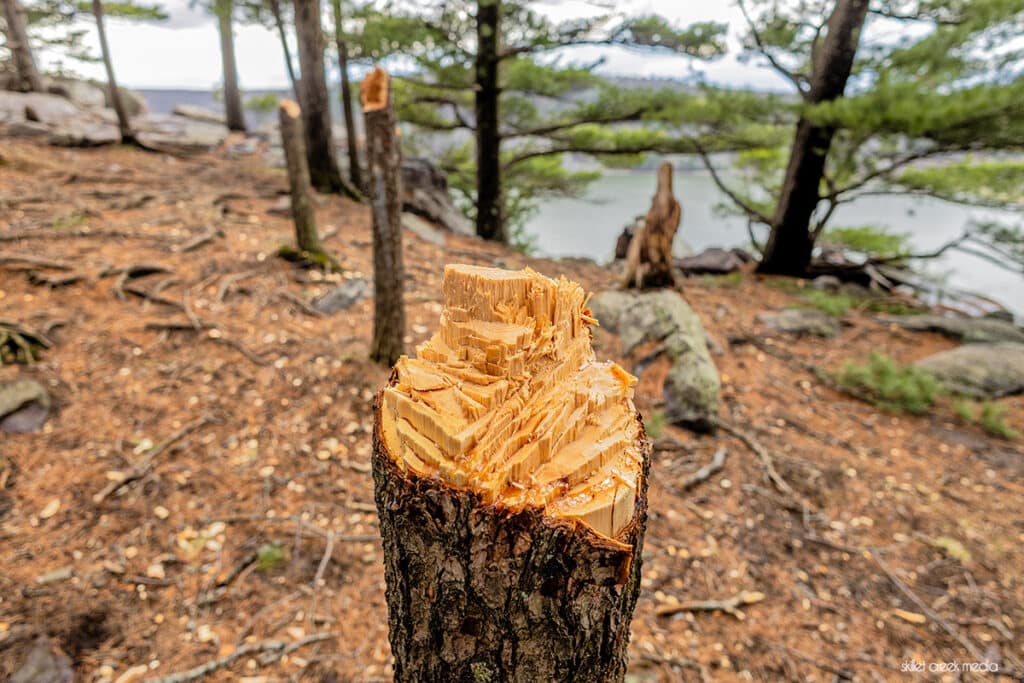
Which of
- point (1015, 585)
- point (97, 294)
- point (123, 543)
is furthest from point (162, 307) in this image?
point (1015, 585)

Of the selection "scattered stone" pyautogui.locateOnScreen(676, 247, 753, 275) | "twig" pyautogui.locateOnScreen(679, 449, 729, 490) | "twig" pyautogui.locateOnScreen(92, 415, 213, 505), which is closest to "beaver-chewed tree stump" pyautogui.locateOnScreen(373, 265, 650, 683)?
"twig" pyautogui.locateOnScreen(679, 449, 729, 490)

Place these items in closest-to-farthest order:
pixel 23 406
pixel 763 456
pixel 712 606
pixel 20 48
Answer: pixel 712 606 < pixel 23 406 < pixel 763 456 < pixel 20 48

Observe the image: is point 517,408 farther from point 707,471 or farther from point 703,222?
point 703,222

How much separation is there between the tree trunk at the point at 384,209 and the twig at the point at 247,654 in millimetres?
1981

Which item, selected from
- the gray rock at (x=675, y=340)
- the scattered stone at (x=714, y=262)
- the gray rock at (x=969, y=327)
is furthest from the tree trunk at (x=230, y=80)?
the gray rock at (x=969, y=327)

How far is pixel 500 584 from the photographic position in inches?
36.1

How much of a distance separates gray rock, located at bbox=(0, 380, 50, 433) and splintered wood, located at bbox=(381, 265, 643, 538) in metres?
3.34

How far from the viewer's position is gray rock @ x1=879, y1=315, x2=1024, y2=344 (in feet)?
17.4

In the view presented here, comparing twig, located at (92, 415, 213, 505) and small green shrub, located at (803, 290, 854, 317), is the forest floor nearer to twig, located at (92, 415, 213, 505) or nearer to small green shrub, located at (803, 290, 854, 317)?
twig, located at (92, 415, 213, 505)

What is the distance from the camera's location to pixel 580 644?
96cm

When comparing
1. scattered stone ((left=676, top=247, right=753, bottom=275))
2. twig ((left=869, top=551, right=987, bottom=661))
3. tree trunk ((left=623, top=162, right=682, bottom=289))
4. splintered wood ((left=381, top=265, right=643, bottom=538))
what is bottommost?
twig ((left=869, top=551, right=987, bottom=661))

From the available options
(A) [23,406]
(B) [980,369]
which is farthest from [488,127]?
(B) [980,369]

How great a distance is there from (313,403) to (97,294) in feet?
7.99

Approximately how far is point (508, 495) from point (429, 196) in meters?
8.30
